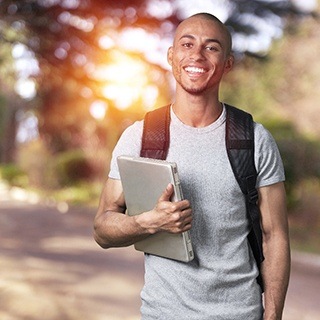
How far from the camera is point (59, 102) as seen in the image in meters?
25.2

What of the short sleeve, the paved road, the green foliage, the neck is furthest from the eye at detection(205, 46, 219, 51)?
the green foliage

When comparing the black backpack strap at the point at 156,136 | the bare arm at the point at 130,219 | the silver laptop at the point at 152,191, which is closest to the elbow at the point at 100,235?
the bare arm at the point at 130,219

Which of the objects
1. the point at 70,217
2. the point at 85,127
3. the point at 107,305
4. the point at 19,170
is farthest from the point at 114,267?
the point at 19,170

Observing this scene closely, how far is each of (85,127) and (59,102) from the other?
147 cm

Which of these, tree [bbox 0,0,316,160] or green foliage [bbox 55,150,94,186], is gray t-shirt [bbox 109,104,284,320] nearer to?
tree [bbox 0,0,316,160]

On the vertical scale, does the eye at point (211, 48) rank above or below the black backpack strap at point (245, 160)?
above

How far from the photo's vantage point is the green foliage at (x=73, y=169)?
2342 cm

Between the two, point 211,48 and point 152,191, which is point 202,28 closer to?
point 211,48

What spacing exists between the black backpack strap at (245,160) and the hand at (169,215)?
0.25 metres

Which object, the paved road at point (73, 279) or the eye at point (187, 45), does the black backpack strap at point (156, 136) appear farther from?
the paved road at point (73, 279)

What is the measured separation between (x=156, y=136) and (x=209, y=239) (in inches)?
13.1

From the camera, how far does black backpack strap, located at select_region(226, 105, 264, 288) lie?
82.8 inches

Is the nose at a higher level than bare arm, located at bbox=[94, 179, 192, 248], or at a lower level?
higher

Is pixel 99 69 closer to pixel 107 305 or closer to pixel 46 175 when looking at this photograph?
A: pixel 107 305
